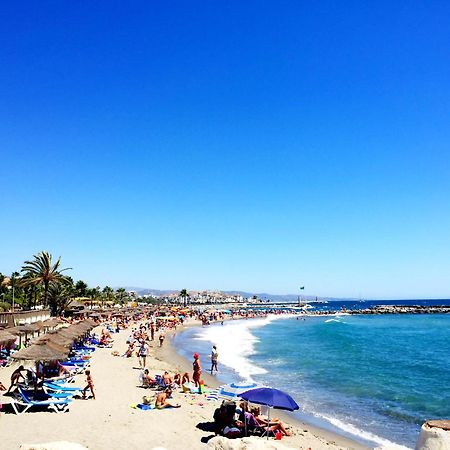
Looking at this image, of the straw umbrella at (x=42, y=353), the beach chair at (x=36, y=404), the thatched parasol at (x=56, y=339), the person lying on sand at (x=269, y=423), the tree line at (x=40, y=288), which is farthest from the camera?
the tree line at (x=40, y=288)

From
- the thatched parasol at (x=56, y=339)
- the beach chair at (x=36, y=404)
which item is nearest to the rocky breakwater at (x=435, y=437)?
the beach chair at (x=36, y=404)

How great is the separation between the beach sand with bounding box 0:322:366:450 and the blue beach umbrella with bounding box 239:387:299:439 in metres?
1.55

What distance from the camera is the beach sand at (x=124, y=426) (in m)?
9.85

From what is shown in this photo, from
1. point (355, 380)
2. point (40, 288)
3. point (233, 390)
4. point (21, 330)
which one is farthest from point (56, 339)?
point (40, 288)

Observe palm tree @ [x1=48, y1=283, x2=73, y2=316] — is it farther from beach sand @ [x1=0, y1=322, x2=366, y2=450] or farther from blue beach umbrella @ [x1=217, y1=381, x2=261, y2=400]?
blue beach umbrella @ [x1=217, y1=381, x2=261, y2=400]

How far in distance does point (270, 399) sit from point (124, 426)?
155 inches

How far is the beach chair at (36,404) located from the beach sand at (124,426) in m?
0.24

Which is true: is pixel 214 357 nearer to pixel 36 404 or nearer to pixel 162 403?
pixel 162 403

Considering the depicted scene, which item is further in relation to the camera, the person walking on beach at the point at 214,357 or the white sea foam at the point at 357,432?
the person walking on beach at the point at 214,357

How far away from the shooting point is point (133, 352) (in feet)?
92.2

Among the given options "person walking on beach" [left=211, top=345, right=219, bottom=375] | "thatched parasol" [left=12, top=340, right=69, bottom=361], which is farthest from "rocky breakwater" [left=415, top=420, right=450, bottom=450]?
"person walking on beach" [left=211, top=345, right=219, bottom=375]

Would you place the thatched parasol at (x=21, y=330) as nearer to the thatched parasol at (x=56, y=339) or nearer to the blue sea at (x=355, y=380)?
the thatched parasol at (x=56, y=339)

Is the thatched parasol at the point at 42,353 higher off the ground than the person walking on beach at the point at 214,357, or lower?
higher

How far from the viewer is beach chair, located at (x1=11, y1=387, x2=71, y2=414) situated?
38.4 ft
